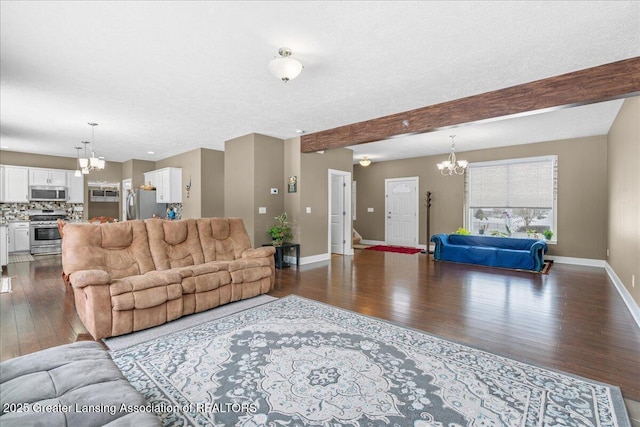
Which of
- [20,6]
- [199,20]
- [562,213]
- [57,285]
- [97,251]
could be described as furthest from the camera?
[562,213]

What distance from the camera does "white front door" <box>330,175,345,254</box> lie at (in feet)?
25.3

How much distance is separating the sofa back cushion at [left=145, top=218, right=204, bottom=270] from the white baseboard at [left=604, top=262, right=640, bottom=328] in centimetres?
500

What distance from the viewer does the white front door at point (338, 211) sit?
7.72 m

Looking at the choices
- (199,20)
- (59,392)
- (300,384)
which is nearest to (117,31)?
(199,20)

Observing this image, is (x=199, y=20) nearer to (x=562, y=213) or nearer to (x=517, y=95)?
(x=517, y=95)

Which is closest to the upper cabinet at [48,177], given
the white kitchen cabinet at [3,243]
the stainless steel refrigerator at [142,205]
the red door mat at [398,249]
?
the stainless steel refrigerator at [142,205]

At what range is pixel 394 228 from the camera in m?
9.24

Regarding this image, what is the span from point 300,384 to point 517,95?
3.87m

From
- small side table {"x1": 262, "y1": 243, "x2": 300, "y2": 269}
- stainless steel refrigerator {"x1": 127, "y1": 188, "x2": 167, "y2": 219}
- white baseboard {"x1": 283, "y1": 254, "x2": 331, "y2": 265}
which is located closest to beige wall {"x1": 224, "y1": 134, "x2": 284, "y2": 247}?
small side table {"x1": 262, "y1": 243, "x2": 300, "y2": 269}

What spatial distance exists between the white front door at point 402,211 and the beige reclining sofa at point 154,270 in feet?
18.4

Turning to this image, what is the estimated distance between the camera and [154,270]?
11.9ft

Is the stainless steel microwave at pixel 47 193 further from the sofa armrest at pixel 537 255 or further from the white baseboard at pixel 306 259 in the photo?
the sofa armrest at pixel 537 255

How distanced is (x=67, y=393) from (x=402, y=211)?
860 centimetres

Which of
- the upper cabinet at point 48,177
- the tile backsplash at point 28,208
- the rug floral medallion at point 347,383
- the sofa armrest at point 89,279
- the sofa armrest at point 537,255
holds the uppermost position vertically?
the upper cabinet at point 48,177
